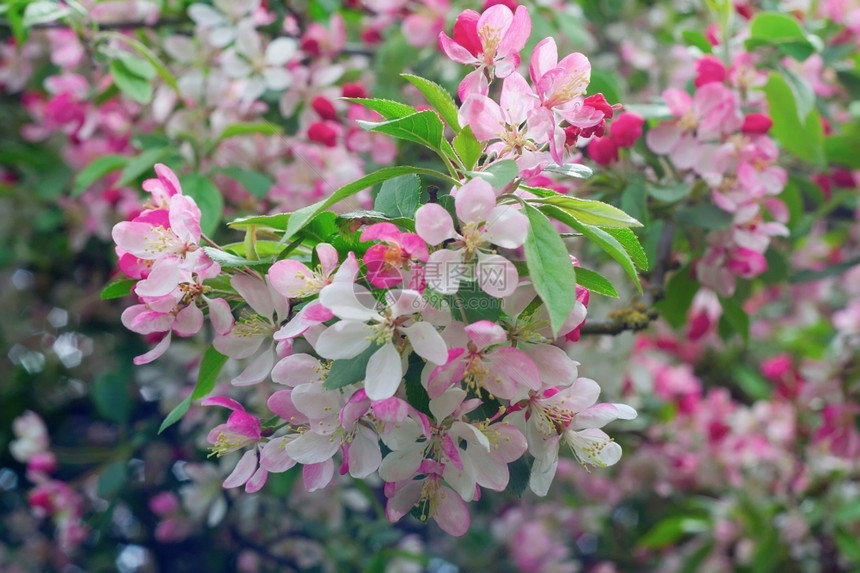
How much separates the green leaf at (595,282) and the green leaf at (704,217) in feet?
1.57

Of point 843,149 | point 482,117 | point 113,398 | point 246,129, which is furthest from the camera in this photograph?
point 113,398

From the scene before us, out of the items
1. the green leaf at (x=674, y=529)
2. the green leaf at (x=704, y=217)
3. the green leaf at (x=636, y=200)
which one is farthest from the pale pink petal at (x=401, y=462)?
the green leaf at (x=674, y=529)

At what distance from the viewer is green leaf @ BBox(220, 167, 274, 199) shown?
4.89ft

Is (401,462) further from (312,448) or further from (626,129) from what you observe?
(626,129)

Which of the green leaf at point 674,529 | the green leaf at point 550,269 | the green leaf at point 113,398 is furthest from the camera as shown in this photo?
the green leaf at point 674,529

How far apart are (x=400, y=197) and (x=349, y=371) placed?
192 mm

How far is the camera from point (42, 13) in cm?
136

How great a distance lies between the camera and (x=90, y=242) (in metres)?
2.20

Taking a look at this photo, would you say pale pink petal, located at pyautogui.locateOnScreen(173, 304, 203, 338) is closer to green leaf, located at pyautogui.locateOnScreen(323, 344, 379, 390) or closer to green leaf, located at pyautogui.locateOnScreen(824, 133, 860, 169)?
green leaf, located at pyautogui.locateOnScreen(323, 344, 379, 390)

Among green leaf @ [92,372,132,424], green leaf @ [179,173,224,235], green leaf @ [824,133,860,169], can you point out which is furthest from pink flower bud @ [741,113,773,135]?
green leaf @ [92,372,132,424]

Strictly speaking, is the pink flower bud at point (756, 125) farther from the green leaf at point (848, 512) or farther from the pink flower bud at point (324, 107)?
the green leaf at point (848, 512)

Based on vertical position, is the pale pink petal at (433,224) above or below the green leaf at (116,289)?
above

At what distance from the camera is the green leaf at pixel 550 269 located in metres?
0.68

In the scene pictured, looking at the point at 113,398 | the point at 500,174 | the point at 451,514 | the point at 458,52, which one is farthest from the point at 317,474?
the point at 113,398
